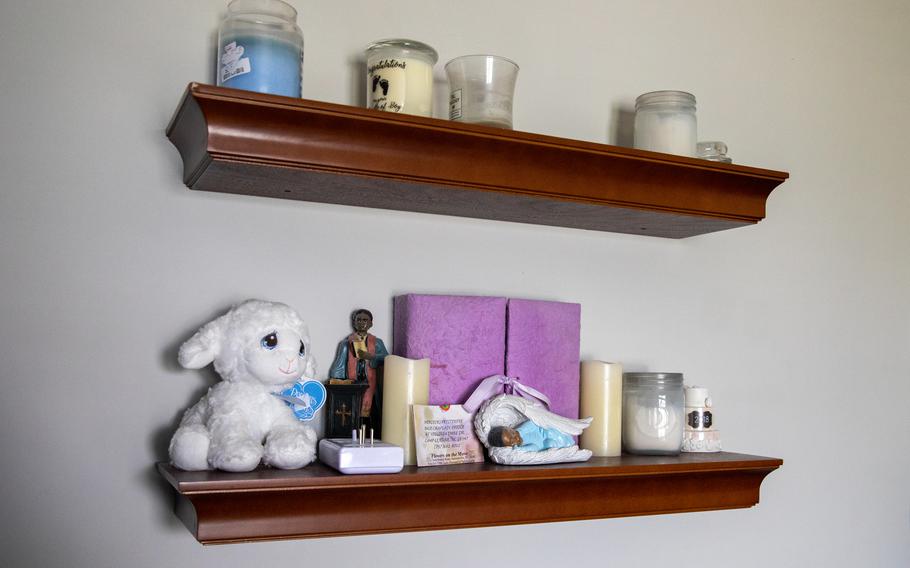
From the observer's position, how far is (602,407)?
3.53 feet

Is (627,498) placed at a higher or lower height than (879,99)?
lower

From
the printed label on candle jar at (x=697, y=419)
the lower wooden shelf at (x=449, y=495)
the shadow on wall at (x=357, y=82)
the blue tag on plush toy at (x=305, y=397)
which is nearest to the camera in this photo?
the lower wooden shelf at (x=449, y=495)

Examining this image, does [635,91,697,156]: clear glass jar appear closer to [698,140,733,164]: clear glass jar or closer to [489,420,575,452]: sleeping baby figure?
[698,140,733,164]: clear glass jar

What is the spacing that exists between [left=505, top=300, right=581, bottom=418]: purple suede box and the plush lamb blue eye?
0.31 metres

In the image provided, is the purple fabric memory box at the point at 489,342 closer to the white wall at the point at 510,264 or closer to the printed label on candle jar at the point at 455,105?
the white wall at the point at 510,264

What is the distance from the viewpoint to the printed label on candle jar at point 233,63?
858mm

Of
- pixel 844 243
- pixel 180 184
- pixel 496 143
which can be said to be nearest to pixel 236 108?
pixel 180 184

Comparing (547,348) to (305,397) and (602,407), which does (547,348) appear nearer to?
(602,407)

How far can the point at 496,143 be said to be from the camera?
93cm

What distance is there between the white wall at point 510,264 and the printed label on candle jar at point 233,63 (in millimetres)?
103

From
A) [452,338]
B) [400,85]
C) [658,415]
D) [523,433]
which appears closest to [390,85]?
[400,85]

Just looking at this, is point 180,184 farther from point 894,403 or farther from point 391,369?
point 894,403

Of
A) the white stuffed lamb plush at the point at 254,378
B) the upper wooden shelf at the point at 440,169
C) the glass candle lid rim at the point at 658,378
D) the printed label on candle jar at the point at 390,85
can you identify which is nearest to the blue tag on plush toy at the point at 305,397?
the white stuffed lamb plush at the point at 254,378

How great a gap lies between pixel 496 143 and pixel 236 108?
29 centimetres
